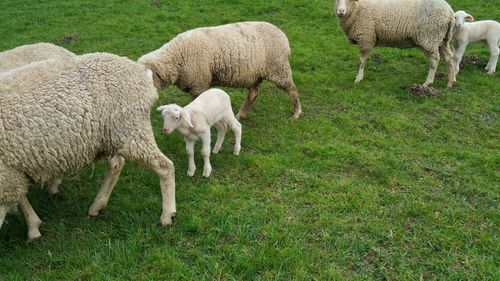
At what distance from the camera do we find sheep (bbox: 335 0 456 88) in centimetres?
816

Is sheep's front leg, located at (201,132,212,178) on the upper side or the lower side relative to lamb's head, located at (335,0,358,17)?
lower

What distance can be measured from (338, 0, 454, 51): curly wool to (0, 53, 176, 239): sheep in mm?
5198

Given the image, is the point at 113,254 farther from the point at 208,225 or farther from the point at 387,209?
the point at 387,209

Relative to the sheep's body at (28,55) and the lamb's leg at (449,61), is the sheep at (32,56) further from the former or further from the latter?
the lamb's leg at (449,61)

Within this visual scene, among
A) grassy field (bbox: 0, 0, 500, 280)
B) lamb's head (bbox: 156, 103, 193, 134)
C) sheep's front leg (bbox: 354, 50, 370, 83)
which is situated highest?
lamb's head (bbox: 156, 103, 193, 134)

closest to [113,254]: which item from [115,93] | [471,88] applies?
[115,93]

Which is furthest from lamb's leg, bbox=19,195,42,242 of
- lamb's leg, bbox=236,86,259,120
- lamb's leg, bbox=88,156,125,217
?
lamb's leg, bbox=236,86,259,120

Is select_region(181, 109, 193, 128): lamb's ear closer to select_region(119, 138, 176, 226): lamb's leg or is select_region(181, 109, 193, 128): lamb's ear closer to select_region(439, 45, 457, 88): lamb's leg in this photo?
select_region(119, 138, 176, 226): lamb's leg

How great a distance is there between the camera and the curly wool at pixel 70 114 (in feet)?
12.8

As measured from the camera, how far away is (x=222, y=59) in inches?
258

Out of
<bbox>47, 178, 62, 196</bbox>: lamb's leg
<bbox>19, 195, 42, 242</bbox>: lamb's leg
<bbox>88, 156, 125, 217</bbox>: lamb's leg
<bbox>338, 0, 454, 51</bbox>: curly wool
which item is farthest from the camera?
<bbox>338, 0, 454, 51</bbox>: curly wool

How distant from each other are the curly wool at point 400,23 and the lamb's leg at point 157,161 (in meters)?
5.37

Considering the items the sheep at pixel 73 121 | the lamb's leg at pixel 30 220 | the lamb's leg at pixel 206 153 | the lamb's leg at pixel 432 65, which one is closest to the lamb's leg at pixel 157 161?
the sheep at pixel 73 121

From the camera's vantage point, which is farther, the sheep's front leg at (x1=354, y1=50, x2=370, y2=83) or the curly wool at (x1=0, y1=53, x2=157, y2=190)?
the sheep's front leg at (x1=354, y1=50, x2=370, y2=83)
